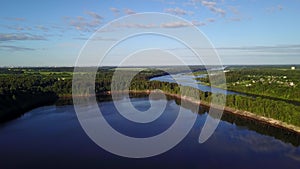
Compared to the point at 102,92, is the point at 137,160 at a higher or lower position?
lower

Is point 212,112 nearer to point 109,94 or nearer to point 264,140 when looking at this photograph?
point 264,140

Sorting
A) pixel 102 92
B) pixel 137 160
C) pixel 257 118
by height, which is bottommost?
pixel 137 160

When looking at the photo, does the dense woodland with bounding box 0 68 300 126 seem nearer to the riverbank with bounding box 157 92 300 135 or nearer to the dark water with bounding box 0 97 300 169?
the riverbank with bounding box 157 92 300 135

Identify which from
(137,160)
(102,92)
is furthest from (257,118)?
(102,92)

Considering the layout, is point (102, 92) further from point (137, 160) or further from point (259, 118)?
point (137, 160)

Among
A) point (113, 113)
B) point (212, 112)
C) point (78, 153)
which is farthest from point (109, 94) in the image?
point (78, 153)

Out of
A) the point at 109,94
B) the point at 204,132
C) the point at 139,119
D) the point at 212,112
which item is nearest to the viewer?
the point at 204,132

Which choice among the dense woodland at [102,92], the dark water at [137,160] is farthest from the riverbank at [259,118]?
the dark water at [137,160]

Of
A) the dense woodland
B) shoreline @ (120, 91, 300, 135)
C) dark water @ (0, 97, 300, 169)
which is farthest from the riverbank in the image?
dark water @ (0, 97, 300, 169)

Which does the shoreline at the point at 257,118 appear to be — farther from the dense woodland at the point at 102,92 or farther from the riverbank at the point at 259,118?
the dense woodland at the point at 102,92
